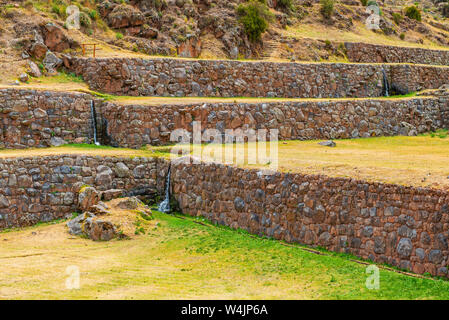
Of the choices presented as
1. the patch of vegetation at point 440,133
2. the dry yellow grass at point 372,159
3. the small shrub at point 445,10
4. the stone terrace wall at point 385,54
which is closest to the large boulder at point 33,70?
the dry yellow grass at point 372,159

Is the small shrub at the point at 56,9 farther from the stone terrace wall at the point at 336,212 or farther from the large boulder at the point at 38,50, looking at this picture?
the stone terrace wall at the point at 336,212

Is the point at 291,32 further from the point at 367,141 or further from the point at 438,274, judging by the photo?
the point at 438,274

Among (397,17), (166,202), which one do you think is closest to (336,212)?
(166,202)

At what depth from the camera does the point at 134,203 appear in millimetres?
16766

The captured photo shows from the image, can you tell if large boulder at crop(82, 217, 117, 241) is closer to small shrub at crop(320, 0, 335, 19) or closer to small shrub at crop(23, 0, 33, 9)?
small shrub at crop(23, 0, 33, 9)

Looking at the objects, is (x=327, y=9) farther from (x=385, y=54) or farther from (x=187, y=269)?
(x=187, y=269)

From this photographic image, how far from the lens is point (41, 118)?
68.5 feet

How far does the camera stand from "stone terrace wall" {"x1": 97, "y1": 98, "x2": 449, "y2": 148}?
842 inches

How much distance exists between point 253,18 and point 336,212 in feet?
74.1

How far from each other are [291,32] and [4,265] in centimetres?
2766

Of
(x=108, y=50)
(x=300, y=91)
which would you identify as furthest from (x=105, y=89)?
(x=300, y=91)

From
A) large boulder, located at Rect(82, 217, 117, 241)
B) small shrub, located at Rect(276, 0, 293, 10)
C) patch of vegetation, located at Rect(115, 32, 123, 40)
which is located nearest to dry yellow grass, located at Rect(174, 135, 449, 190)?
large boulder, located at Rect(82, 217, 117, 241)

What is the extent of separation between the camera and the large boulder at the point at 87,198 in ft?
56.9

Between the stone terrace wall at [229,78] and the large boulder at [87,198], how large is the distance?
8.02 metres
